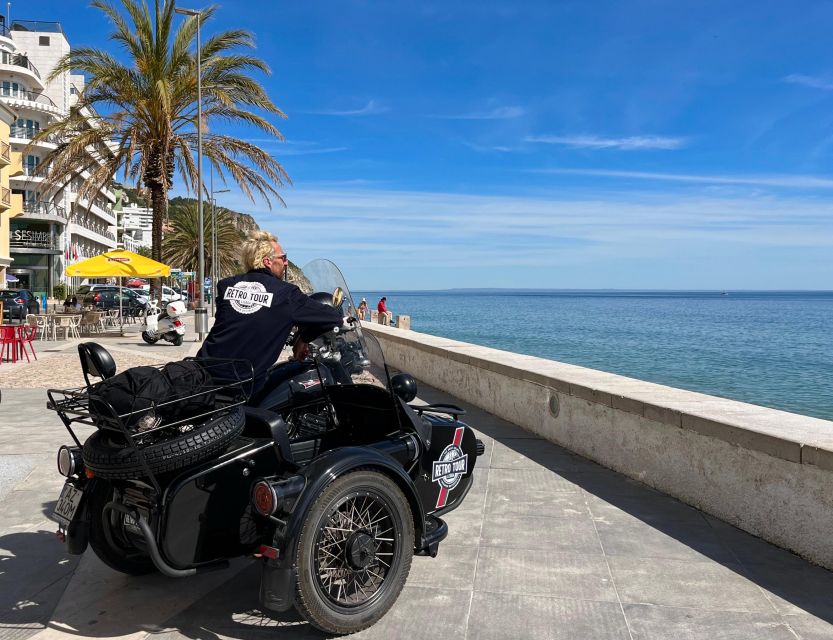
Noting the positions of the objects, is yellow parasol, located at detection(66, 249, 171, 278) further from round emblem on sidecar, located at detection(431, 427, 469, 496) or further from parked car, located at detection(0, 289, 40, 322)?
round emblem on sidecar, located at detection(431, 427, 469, 496)

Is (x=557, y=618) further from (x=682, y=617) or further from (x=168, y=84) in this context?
(x=168, y=84)

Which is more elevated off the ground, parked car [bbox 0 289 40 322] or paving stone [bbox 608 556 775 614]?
parked car [bbox 0 289 40 322]

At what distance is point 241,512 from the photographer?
10.4 ft

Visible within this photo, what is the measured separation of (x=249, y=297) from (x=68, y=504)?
4.14 feet

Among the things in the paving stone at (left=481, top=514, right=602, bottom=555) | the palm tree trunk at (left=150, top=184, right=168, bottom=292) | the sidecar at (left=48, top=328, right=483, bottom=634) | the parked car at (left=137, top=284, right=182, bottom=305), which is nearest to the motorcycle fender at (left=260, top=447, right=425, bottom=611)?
the sidecar at (left=48, top=328, right=483, bottom=634)

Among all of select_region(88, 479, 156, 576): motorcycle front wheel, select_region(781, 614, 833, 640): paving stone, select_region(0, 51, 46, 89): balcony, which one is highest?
select_region(0, 51, 46, 89): balcony

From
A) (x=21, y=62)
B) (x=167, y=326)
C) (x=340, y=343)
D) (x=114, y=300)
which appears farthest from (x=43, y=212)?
(x=340, y=343)

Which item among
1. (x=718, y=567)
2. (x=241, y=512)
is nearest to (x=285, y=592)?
(x=241, y=512)

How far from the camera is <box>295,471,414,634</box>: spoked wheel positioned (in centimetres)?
299

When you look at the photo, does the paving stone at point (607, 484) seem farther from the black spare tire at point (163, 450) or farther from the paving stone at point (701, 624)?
the black spare tire at point (163, 450)

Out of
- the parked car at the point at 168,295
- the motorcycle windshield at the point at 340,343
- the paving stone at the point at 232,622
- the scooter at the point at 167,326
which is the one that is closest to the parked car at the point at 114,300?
the parked car at the point at 168,295

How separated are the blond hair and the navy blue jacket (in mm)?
218

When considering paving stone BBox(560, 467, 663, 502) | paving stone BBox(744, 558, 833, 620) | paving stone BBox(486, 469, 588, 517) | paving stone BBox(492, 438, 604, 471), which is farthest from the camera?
paving stone BBox(492, 438, 604, 471)

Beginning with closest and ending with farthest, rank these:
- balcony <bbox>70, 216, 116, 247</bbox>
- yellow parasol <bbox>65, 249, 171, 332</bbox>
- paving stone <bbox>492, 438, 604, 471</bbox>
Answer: paving stone <bbox>492, 438, 604, 471</bbox>, yellow parasol <bbox>65, 249, 171, 332</bbox>, balcony <bbox>70, 216, 116, 247</bbox>
